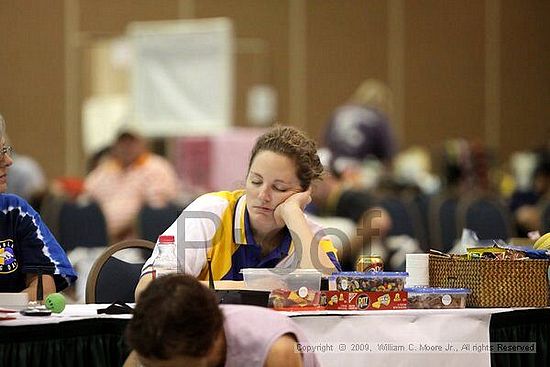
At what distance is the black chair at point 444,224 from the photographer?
7.31 meters

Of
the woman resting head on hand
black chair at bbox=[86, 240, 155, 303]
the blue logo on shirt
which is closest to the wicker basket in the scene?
the woman resting head on hand

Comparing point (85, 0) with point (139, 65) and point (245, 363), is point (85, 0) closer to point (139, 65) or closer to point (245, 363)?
point (139, 65)

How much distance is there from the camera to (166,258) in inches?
134

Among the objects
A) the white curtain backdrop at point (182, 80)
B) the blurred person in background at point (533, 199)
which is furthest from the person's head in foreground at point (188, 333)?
the white curtain backdrop at point (182, 80)

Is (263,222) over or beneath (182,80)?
beneath

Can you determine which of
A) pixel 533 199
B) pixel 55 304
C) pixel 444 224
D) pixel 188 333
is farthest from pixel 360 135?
pixel 188 333

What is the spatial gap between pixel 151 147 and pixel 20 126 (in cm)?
162

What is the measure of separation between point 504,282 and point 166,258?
0.95 metres

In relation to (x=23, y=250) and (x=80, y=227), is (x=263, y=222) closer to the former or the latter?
(x=23, y=250)

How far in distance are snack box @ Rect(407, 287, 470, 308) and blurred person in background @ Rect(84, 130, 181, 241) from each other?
538cm

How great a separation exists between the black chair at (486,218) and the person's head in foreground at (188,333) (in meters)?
4.65

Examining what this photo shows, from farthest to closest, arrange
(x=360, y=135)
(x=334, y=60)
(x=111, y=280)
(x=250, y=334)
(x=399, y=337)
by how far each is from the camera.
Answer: (x=334, y=60) → (x=360, y=135) → (x=111, y=280) → (x=399, y=337) → (x=250, y=334)

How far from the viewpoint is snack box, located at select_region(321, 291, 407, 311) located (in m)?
3.17

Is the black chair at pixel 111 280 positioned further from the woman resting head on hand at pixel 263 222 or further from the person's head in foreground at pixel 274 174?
the person's head in foreground at pixel 274 174
